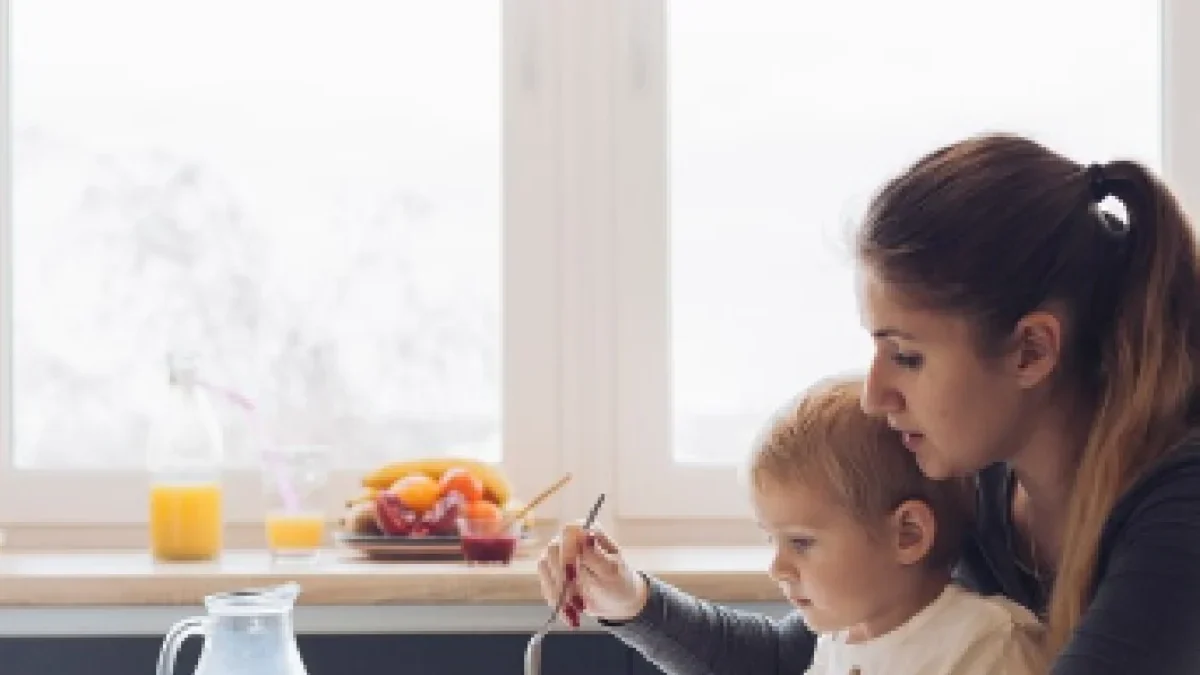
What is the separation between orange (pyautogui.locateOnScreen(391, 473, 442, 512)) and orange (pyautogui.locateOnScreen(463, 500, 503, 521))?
2.9 inches

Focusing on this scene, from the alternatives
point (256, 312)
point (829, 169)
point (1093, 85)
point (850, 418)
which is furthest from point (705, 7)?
point (850, 418)

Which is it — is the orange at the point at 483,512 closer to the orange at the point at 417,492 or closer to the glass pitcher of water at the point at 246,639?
the orange at the point at 417,492

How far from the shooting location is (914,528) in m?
1.60

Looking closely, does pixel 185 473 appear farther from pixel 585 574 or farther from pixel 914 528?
pixel 914 528

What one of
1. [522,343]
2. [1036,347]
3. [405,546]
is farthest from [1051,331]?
[522,343]

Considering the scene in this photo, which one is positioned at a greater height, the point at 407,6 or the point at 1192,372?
the point at 407,6

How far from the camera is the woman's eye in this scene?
4.96ft

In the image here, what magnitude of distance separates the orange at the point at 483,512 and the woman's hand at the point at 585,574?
0.56 metres

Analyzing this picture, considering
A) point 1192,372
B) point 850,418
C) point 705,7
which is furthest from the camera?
point 705,7

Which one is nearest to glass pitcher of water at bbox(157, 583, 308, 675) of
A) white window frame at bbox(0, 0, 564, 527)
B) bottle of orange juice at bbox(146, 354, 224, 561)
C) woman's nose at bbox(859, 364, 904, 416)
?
woman's nose at bbox(859, 364, 904, 416)

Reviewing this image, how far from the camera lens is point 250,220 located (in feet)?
8.86

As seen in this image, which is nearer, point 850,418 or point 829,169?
point 850,418

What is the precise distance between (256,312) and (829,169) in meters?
0.87

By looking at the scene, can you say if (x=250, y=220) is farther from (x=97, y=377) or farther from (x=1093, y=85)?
(x=1093, y=85)
